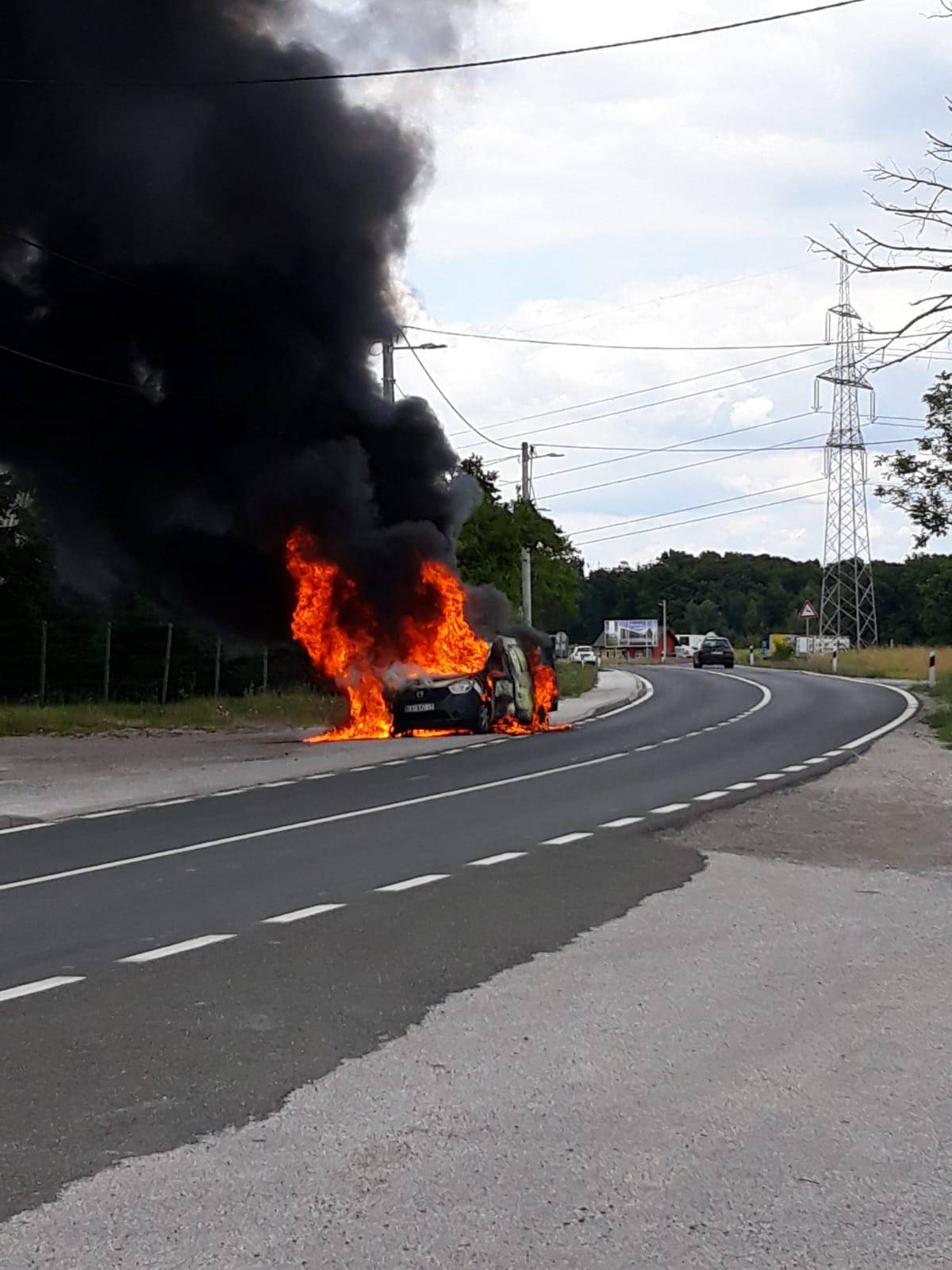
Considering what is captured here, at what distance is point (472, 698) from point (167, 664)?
32.3ft

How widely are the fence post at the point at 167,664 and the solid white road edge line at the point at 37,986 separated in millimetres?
26502

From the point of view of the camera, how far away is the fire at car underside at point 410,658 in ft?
87.0

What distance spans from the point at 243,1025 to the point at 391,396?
83.0 feet

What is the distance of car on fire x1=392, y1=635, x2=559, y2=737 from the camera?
2638cm

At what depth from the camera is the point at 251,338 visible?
93.0 ft

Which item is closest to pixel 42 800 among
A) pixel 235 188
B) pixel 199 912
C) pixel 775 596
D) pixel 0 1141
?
pixel 199 912

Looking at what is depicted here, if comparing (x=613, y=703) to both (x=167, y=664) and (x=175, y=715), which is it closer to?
(x=167, y=664)

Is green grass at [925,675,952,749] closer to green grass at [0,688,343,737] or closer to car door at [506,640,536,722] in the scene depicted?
car door at [506,640,536,722]

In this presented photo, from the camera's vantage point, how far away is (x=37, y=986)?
23.7 feet

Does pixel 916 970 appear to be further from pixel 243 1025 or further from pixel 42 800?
pixel 42 800

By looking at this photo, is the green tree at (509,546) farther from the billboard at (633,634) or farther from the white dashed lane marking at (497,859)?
the billboard at (633,634)

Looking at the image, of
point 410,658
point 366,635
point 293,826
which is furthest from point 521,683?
point 293,826

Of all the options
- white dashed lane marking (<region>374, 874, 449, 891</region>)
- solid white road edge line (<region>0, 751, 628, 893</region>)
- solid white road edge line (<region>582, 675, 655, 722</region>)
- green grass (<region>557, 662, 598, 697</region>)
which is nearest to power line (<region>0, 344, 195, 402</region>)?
solid white road edge line (<region>582, 675, 655, 722</region>)

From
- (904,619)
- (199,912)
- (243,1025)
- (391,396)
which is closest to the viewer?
(243,1025)
